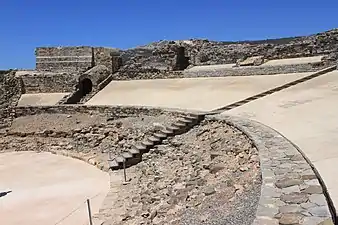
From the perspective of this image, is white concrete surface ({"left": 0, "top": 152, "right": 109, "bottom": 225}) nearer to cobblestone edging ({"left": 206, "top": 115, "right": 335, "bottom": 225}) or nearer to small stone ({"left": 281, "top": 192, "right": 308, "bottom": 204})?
cobblestone edging ({"left": 206, "top": 115, "right": 335, "bottom": 225})

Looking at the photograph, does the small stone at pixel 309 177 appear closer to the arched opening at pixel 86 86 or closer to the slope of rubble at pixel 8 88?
the arched opening at pixel 86 86

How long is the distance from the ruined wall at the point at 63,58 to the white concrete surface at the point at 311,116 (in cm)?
1502

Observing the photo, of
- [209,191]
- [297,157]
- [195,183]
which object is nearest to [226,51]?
[195,183]

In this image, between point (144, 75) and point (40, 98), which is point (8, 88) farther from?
point (144, 75)

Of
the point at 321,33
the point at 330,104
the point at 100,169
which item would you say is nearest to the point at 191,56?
the point at 321,33

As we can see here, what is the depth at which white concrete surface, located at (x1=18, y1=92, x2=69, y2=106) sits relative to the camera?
850 inches

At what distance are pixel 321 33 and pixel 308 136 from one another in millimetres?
13431

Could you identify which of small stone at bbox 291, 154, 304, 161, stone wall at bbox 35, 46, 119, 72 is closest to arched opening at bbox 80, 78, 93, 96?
stone wall at bbox 35, 46, 119, 72

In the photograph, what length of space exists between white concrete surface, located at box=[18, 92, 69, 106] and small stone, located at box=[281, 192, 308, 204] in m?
18.3

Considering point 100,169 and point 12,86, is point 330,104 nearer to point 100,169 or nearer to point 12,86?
point 100,169

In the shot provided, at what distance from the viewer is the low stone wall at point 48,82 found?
75.2 ft

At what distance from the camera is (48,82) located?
76.5 feet

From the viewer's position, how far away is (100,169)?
42.1ft

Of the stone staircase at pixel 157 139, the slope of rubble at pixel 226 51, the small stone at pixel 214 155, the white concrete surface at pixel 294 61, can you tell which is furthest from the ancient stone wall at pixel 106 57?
the small stone at pixel 214 155
